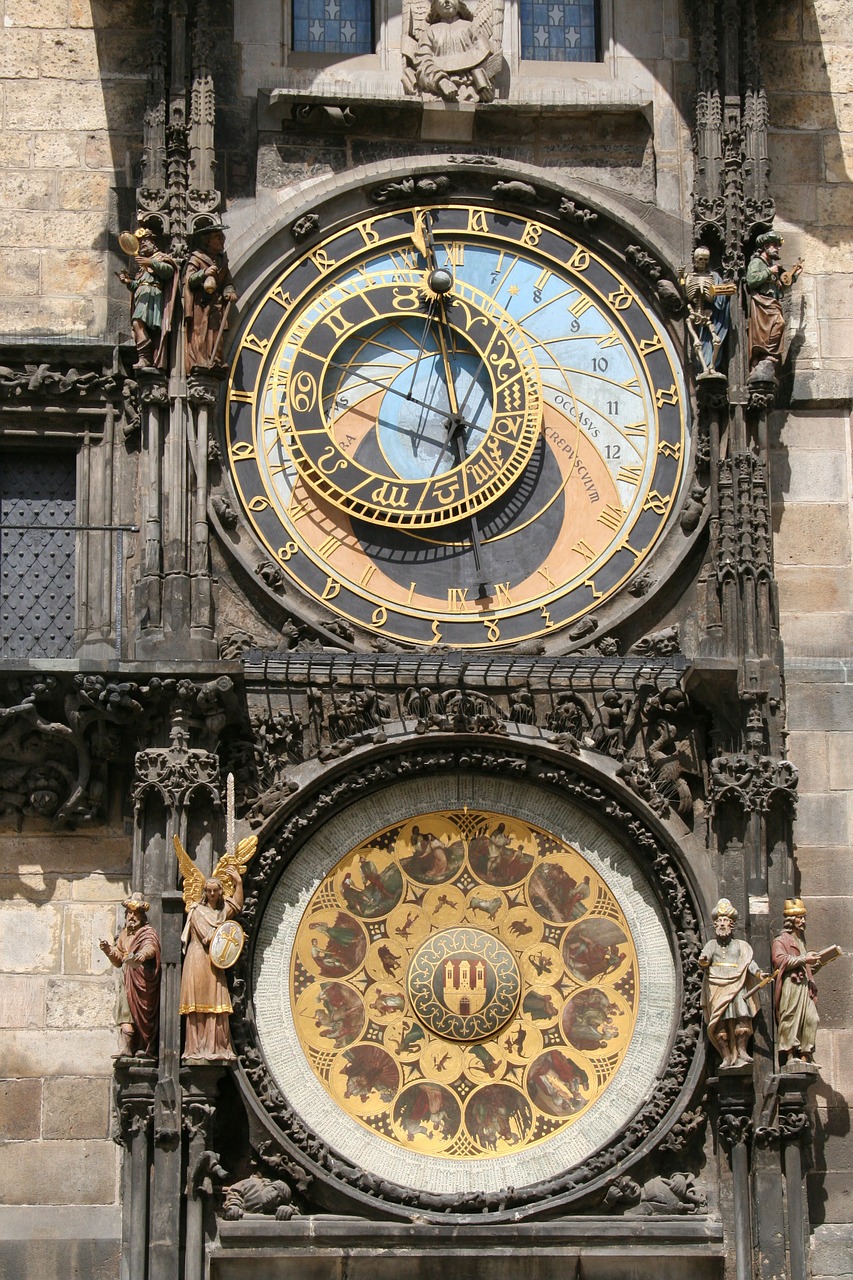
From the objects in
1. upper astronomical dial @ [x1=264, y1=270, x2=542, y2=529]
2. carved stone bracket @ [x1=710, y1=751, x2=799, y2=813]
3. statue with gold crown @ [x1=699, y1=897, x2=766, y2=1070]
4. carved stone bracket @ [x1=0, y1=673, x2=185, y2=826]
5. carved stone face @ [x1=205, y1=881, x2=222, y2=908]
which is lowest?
statue with gold crown @ [x1=699, y1=897, x2=766, y2=1070]

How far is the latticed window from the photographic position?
14430mm

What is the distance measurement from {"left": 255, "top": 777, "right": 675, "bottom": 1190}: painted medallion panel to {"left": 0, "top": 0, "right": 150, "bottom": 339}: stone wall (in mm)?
3372

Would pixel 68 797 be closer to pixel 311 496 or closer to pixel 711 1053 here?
pixel 311 496

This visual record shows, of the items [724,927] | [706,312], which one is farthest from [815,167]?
[724,927]

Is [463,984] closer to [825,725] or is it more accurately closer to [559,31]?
[825,725]

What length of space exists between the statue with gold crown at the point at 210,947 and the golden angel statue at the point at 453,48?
455 cm

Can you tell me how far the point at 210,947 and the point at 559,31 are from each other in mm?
5871

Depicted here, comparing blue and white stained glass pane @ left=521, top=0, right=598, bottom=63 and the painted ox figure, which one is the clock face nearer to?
blue and white stained glass pane @ left=521, top=0, right=598, bottom=63

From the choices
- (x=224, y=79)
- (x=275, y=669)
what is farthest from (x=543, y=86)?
(x=275, y=669)

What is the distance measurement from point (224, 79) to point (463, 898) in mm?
4843

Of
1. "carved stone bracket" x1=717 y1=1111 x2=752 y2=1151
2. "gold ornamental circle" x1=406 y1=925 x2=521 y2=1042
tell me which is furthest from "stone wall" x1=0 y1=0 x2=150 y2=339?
"carved stone bracket" x1=717 y1=1111 x2=752 y2=1151

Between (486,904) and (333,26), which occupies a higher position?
(333,26)

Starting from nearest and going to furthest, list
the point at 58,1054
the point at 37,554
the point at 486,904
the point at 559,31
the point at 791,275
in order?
the point at 58,1054
the point at 486,904
the point at 37,554
the point at 791,275
the point at 559,31

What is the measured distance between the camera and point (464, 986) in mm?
13750
